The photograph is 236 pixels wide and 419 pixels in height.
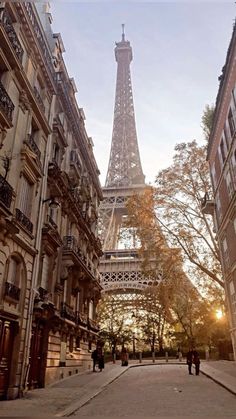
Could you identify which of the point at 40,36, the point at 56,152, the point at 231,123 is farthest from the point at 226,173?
the point at 40,36

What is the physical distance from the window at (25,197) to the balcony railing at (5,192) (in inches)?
61.0

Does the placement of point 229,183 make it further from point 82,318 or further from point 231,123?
point 82,318

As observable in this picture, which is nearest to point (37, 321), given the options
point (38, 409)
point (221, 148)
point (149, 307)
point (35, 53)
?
point (38, 409)

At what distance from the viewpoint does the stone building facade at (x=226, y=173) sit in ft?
64.4

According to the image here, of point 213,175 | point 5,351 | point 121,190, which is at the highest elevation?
point 121,190

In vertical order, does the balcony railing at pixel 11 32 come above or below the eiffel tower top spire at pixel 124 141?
below

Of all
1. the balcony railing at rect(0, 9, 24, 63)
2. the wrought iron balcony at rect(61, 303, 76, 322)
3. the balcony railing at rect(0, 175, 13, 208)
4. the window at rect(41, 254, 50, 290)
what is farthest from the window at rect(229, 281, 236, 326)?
the balcony railing at rect(0, 9, 24, 63)

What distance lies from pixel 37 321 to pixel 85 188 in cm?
1325

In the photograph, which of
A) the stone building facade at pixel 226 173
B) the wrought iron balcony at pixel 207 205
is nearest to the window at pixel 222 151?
the stone building facade at pixel 226 173

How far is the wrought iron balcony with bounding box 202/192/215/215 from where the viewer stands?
2564 cm

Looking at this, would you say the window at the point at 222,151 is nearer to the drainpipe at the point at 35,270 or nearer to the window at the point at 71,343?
the drainpipe at the point at 35,270

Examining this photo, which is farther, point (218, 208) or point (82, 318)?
point (218, 208)

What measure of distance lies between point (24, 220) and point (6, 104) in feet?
14.7

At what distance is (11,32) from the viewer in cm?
1448
